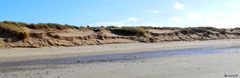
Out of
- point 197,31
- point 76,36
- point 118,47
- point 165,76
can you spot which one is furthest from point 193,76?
point 197,31

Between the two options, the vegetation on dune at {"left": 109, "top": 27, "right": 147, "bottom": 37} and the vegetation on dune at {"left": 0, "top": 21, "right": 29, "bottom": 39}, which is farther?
Result: the vegetation on dune at {"left": 109, "top": 27, "right": 147, "bottom": 37}

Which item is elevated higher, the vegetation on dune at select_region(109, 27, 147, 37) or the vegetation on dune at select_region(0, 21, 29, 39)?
the vegetation on dune at select_region(0, 21, 29, 39)

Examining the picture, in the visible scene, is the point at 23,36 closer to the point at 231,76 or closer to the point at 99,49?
the point at 99,49

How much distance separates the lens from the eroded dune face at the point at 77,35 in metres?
35.2

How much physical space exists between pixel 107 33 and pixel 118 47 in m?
6.80

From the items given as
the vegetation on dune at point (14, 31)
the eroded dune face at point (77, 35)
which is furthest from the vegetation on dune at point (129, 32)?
the vegetation on dune at point (14, 31)

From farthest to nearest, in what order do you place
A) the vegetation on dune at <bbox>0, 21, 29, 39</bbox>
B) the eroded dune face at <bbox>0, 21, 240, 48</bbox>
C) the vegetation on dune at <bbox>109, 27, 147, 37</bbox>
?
1. the vegetation on dune at <bbox>109, 27, 147, 37</bbox>
2. the eroded dune face at <bbox>0, 21, 240, 48</bbox>
3. the vegetation on dune at <bbox>0, 21, 29, 39</bbox>

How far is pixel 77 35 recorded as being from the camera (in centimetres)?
4172

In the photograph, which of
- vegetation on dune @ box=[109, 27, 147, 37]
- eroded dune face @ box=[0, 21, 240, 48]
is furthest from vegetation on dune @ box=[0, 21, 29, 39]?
vegetation on dune @ box=[109, 27, 147, 37]

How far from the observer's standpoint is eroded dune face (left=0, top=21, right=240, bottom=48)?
35.2 meters

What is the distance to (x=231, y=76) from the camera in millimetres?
13148

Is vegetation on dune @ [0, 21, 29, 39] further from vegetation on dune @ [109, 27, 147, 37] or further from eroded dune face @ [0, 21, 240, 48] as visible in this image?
vegetation on dune @ [109, 27, 147, 37]

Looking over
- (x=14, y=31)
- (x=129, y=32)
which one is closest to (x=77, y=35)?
(x=14, y=31)

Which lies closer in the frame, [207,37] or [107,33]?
[107,33]
